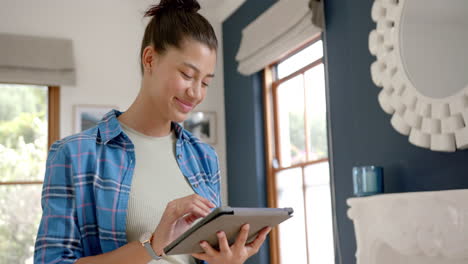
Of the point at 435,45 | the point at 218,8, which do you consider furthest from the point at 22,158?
the point at 435,45

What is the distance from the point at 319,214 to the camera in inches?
161

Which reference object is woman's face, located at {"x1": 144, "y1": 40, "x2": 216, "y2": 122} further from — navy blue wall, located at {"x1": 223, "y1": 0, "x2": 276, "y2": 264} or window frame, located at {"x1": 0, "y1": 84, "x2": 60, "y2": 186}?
window frame, located at {"x1": 0, "y1": 84, "x2": 60, "y2": 186}

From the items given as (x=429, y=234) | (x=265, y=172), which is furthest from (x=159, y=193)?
(x=265, y=172)

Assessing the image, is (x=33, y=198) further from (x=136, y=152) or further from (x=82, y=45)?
(x=136, y=152)

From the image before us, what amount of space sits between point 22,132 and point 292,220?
263 cm

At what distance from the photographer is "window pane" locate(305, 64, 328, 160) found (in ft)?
13.3

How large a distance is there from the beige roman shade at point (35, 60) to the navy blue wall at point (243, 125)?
156 cm

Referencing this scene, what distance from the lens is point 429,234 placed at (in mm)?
2496

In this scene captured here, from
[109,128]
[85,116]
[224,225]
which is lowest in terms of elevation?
[224,225]

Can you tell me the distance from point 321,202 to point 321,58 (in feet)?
3.48

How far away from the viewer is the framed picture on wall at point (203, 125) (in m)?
5.71

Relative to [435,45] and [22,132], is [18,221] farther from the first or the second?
[435,45]

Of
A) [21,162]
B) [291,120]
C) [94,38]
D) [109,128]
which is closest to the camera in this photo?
[109,128]

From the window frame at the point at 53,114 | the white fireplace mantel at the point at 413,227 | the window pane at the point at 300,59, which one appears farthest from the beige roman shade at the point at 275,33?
the window frame at the point at 53,114
